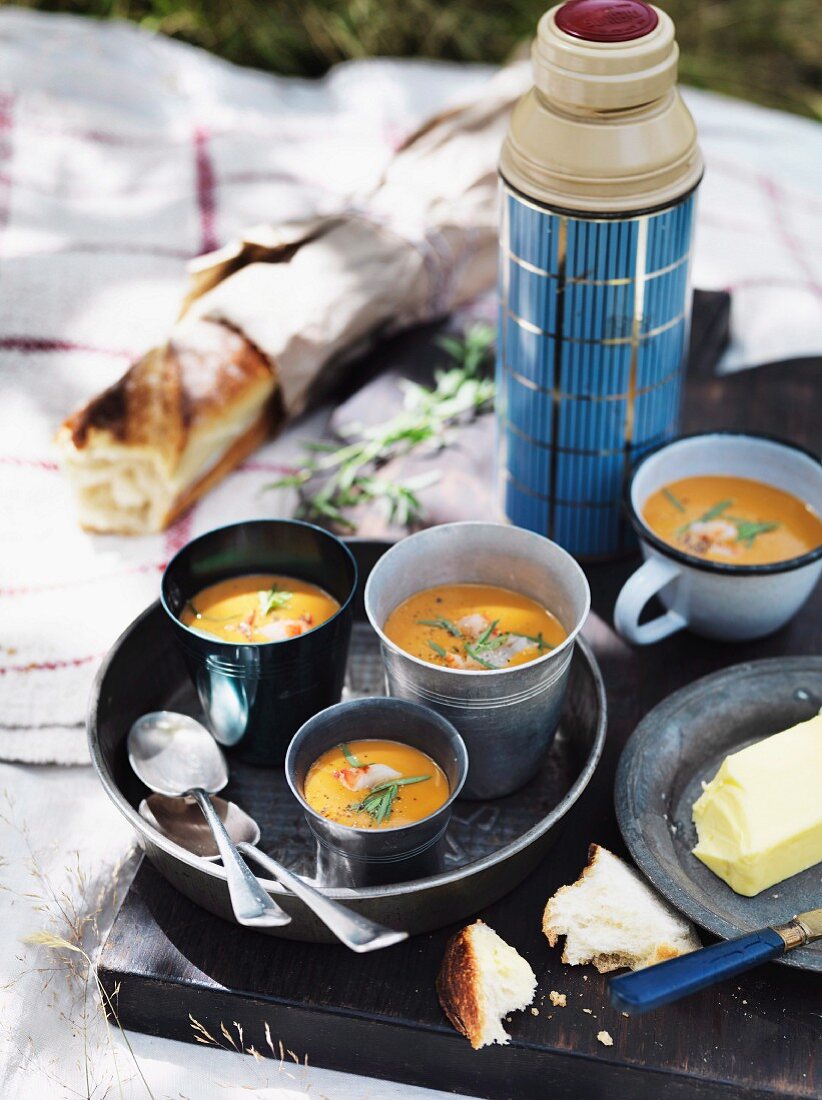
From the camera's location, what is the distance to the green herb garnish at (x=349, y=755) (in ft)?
4.31

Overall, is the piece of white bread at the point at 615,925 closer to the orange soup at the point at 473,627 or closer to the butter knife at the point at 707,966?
the butter knife at the point at 707,966

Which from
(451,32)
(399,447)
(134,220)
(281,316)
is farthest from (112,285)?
(451,32)

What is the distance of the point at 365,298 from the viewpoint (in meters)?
2.06

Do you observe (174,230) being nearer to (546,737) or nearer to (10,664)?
(10,664)

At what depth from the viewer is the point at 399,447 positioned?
1.96m

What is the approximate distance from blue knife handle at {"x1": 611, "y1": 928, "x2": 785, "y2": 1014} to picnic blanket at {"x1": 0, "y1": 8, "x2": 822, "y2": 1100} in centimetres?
29

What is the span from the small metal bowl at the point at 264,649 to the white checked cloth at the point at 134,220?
0.92 ft

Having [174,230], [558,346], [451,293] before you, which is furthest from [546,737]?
[174,230]

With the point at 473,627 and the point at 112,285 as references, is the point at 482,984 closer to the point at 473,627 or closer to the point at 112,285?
the point at 473,627

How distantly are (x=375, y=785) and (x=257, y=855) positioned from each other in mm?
134

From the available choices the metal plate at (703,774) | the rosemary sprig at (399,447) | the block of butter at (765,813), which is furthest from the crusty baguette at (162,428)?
the block of butter at (765,813)

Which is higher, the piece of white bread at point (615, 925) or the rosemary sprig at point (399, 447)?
the piece of white bread at point (615, 925)

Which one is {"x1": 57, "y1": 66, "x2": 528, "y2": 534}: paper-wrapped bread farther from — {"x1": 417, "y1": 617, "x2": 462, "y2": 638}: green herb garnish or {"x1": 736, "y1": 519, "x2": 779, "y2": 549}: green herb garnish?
{"x1": 736, "y1": 519, "x2": 779, "y2": 549}: green herb garnish

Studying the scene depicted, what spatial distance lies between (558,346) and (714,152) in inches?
53.0
